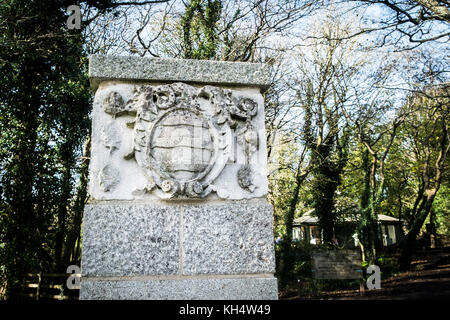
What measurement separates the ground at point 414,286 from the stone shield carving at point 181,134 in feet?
31.0

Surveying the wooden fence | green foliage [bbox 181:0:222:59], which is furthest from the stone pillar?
the wooden fence

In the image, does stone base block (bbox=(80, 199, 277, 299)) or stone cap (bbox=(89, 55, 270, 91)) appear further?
stone cap (bbox=(89, 55, 270, 91))

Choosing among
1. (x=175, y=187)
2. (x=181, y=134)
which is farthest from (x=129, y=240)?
(x=181, y=134)

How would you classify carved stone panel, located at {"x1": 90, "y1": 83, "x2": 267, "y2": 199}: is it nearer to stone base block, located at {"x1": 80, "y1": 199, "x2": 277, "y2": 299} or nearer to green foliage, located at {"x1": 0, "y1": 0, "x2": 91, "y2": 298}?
stone base block, located at {"x1": 80, "y1": 199, "x2": 277, "y2": 299}

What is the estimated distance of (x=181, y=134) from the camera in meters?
3.01

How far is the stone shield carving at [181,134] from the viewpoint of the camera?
2.94 meters

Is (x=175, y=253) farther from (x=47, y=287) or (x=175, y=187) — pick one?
(x=47, y=287)

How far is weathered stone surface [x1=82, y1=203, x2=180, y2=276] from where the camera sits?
2777 millimetres

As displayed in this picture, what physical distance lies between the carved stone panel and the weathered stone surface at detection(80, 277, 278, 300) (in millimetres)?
634

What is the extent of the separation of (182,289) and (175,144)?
1091mm

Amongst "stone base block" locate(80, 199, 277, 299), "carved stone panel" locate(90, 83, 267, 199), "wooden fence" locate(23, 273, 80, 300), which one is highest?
"carved stone panel" locate(90, 83, 267, 199)

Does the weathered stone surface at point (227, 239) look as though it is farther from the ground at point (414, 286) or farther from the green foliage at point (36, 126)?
the ground at point (414, 286)

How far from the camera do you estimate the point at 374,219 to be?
14.7m

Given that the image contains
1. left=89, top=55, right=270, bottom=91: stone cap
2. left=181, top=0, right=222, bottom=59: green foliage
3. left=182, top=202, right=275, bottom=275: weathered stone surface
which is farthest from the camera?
left=181, top=0, right=222, bottom=59: green foliage
